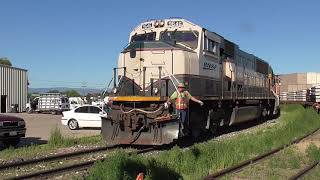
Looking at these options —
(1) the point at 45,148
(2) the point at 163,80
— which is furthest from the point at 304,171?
(1) the point at 45,148

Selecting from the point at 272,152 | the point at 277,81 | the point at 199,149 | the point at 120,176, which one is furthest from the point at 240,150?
the point at 277,81

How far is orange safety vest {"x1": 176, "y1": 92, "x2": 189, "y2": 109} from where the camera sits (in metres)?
14.4

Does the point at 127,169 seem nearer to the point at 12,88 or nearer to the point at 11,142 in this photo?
the point at 11,142

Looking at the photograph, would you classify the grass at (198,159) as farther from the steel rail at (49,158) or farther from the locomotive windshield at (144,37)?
the locomotive windshield at (144,37)

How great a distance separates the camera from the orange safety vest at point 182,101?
14.4m

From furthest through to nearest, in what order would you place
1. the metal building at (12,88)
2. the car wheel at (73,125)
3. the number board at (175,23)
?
the metal building at (12,88) → the car wheel at (73,125) → the number board at (175,23)

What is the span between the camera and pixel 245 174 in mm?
10953

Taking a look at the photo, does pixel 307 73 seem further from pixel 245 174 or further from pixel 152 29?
pixel 245 174

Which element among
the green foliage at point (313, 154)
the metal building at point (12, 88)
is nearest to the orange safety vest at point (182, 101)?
the green foliage at point (313, 154)

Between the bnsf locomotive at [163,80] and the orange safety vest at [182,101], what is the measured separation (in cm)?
36

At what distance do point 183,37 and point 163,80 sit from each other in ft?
6.94

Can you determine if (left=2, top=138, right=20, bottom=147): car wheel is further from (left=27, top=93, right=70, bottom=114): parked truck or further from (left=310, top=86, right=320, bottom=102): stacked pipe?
(left=27, top=93, right=70, bottom=114): parked truck

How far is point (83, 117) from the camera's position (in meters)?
25.0

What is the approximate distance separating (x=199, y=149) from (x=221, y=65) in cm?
732
